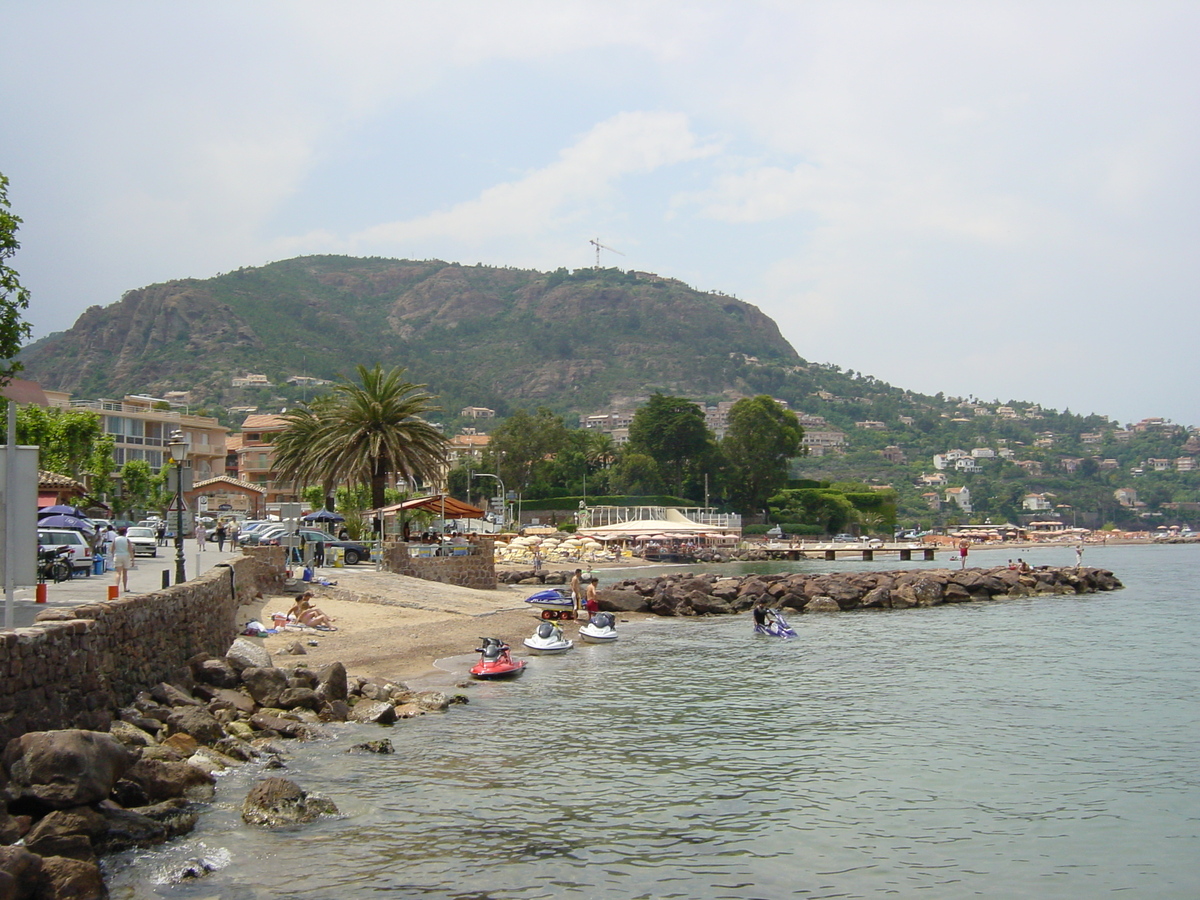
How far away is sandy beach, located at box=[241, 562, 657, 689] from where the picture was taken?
78.5 ft

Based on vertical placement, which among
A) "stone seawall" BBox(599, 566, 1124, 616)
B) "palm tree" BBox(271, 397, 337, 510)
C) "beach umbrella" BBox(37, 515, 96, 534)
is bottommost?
"stone seawall" BBox(599, 566, 1124, 616)

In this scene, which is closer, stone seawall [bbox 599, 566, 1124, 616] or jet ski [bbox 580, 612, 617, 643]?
jet ski [bbox 580, 612, 617, 643]

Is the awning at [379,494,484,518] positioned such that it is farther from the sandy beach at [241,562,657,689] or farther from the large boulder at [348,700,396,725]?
the large boulder at [348,700,396,725]

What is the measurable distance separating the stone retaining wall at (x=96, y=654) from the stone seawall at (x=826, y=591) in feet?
77.0

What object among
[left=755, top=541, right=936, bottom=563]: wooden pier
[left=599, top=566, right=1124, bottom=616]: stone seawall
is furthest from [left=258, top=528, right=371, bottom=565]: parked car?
[left=755, top=541, right=936, bottom=563]: wooden pier

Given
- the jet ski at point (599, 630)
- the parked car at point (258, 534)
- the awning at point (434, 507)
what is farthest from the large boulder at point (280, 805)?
the awning at point (434, 507)

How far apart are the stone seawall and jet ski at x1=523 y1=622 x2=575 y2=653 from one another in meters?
12.3

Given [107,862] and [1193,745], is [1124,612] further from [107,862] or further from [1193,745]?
[107,862]

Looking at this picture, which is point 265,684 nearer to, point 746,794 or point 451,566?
point 746,794

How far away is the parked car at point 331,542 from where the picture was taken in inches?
1563

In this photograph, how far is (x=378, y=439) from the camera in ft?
146

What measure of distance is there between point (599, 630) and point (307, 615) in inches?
342

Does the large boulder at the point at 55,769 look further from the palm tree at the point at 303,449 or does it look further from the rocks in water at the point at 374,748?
the palm tree at the point at 303,449

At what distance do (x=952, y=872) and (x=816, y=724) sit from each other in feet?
25.8
